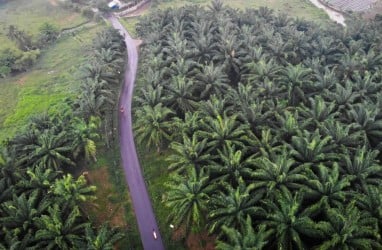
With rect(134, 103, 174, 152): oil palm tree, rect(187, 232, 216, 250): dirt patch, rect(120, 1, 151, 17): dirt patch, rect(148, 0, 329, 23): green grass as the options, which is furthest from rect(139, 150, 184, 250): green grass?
rect(148, 0, 329, 23): green grass

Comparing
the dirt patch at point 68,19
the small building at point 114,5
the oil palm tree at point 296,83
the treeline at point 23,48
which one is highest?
the small building at point 114,5

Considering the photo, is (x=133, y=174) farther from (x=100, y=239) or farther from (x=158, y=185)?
(x=100, y=239)

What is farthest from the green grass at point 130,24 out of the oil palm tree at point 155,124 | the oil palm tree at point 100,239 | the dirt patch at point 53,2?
the oil palm tree at point 100,239

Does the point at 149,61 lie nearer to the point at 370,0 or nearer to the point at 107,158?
→ the point at 107,158

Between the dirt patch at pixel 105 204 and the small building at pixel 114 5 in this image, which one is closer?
the dirt patch at pixel 105 204

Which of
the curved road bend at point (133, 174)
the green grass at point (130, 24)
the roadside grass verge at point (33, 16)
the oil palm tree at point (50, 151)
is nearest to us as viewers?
the curved road bend at point (133, 174)

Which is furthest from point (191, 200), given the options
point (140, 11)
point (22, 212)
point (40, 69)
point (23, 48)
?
point (140, 11)

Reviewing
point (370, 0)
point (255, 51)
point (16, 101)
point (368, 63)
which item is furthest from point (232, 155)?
point (370, 0)

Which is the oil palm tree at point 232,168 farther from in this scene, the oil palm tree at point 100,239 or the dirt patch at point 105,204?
the dirt patch at point 105,204
